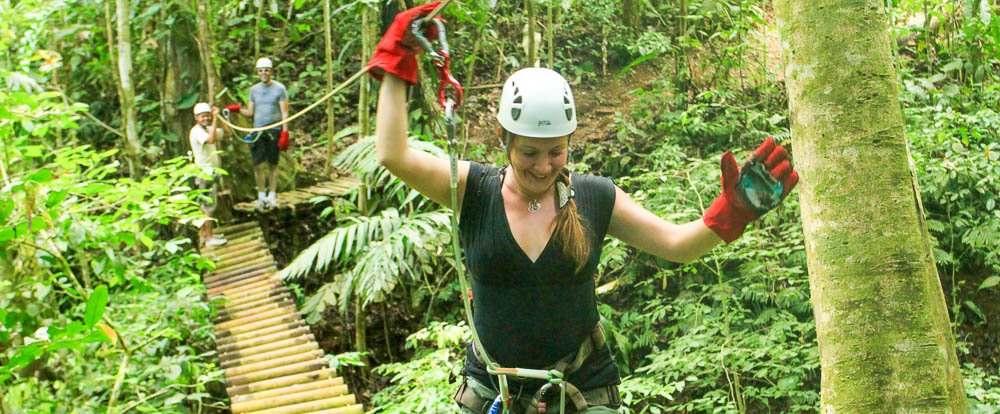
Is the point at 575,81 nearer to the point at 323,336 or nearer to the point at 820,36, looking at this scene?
the point at 323,336

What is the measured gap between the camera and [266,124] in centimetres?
920

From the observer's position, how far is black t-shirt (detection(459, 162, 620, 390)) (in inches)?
96.3

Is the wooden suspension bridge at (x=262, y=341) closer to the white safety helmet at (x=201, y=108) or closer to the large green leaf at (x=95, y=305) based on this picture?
the white safety helmet at (x=201, y=108)

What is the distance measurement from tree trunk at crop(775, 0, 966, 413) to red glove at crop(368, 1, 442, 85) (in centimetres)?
110

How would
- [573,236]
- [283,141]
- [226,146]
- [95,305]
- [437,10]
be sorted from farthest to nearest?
[226,146] → [283,141] → [95,305] → [573,236] → [437,10]

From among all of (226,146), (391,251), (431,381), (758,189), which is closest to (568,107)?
(758,189)

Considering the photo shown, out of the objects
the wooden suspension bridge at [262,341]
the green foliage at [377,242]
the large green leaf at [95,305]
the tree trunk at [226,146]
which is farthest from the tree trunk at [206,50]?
the large green leaf at [95,305]

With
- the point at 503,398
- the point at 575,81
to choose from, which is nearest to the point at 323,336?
the point at 575,81

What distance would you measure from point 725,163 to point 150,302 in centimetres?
600

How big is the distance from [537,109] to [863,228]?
93cm

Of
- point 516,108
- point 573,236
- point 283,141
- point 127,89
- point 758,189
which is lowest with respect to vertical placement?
point 283,141

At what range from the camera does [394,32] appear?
7.50 feet

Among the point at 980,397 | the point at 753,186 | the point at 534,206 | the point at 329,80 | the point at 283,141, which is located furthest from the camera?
the point at 329,80

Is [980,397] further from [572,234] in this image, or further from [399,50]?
[399,50]
